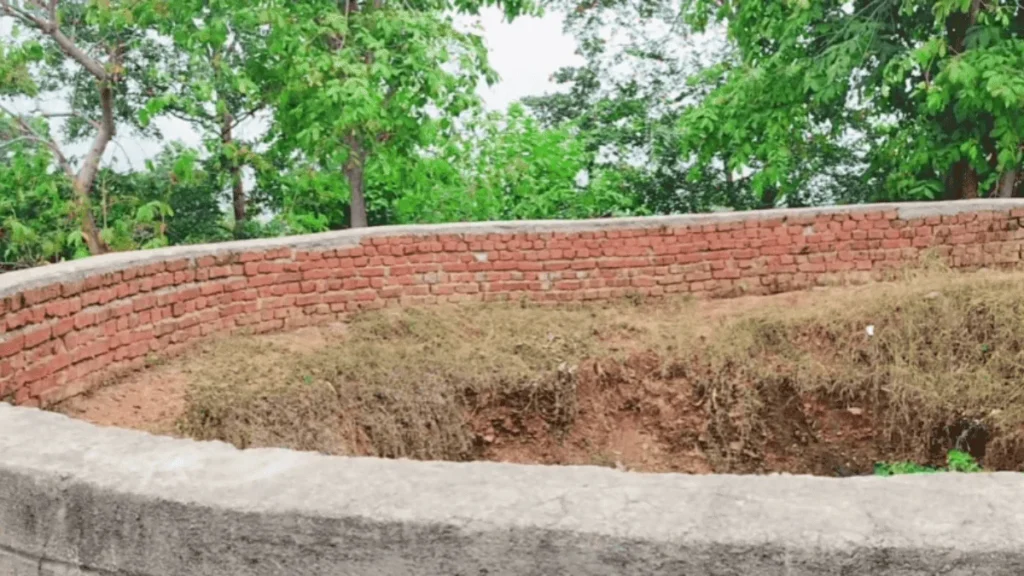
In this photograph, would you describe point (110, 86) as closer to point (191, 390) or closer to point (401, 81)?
point (401, 81)

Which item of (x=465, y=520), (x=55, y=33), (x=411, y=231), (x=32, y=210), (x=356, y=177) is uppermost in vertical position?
(x=55, y=33)

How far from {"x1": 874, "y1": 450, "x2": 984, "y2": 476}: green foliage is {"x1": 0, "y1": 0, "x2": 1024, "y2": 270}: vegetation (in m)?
4.08

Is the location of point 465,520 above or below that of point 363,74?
below

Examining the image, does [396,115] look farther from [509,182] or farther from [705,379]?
[705,379]

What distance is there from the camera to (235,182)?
39.3 feet

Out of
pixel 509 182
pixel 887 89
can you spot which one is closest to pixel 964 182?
pixel 887 89

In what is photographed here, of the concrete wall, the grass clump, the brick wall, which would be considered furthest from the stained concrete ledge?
the grass clump

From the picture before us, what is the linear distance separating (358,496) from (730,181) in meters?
13.0

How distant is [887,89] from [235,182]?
762cm

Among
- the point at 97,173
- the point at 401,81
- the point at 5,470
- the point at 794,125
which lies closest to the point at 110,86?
the point at 97,173

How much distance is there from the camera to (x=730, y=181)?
46.4 feet

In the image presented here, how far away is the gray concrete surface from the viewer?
16.0 feet

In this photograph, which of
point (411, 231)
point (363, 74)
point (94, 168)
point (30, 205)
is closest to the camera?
point (411, 231)

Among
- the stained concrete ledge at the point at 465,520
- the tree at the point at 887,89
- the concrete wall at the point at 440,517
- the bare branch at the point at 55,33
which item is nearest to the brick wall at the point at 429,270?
the tree at the point at 887,89
